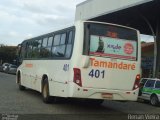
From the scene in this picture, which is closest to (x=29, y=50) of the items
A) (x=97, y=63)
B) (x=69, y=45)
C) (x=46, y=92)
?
(x=46, y=92)

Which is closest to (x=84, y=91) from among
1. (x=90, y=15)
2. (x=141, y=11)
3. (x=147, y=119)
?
(x=147, y=119)

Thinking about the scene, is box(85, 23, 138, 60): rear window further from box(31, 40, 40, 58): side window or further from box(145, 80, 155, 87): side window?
box(145, 80, 155, 87): side window

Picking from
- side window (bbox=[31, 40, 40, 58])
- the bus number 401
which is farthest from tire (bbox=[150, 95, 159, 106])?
the bus number 401

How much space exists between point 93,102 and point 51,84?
7.65 feet

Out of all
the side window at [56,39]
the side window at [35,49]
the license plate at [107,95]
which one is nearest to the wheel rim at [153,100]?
the side window at [35,49]

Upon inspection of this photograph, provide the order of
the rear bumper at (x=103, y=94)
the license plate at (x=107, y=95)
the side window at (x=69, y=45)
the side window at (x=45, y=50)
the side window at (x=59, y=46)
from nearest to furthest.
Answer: the rear bumper at (x=103, y=94), the license plate at (x=107, y=95), the side window at (x=69, y=45), the side window at (x=59, y=46), the side window at (x=45, y=50)

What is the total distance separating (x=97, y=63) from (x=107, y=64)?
0.38 m

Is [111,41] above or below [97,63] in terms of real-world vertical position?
above

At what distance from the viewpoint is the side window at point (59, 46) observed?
49.1ft

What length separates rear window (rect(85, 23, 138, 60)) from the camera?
13.8 m

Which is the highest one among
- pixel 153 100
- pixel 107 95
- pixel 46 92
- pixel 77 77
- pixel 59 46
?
pixel 59 46

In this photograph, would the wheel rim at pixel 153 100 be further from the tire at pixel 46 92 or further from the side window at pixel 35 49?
the tire at pixel 46 92

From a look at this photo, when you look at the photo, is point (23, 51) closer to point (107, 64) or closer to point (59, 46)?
point (59, 46)

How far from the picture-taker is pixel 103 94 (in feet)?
44.9
